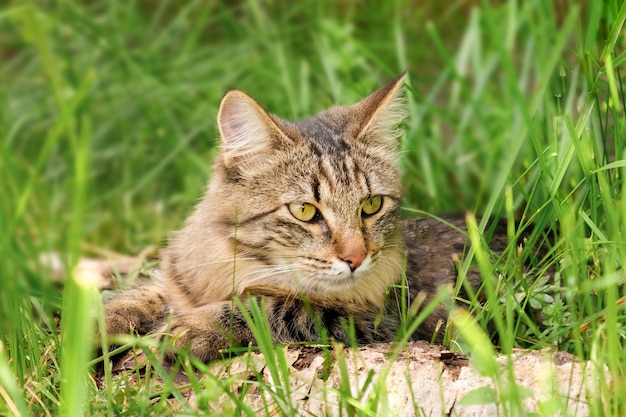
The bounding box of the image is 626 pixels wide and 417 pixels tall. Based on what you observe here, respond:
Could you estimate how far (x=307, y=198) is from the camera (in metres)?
3.09

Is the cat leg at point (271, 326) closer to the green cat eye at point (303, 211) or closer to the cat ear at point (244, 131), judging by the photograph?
the green cat eye at point (303, 211)

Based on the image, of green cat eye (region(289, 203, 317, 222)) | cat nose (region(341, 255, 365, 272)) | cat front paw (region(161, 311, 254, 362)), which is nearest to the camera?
cat front paw (region(161, 311, 254, 362))

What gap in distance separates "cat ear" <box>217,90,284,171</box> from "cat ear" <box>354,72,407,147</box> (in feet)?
1.14

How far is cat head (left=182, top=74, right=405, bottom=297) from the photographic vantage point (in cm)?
303

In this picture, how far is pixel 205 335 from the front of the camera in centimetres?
283

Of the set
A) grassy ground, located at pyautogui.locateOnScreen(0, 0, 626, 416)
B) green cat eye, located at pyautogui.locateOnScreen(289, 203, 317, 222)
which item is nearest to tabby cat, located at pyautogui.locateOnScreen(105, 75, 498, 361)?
green cat eye, located at pyautogui.locateOnScreen(289, 203, 317, 222)

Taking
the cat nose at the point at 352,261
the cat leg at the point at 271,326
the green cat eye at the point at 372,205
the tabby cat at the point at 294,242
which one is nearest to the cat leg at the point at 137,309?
the tabby cat at the point at 294,242

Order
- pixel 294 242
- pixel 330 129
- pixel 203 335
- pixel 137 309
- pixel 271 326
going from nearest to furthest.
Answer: pixel 203 335
pixel 271 326
pixel 294 242
pixel 137 309
pixel 330 129

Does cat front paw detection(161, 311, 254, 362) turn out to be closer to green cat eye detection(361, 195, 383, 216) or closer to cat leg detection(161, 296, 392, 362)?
cat leg detection(161, 296, 392, 362)

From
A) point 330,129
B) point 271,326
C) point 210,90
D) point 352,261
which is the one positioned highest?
point 210,90

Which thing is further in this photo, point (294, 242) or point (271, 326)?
point (294, 242)

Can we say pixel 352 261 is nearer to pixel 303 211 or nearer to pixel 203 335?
pixel 303 211

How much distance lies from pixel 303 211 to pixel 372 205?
0.91 ft

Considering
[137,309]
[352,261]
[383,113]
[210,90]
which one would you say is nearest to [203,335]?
[137,309]
